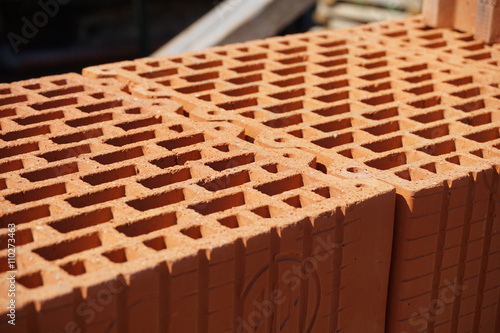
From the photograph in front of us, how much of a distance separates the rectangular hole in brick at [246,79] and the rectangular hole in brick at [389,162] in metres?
1.03

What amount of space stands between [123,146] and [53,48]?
6.38 m

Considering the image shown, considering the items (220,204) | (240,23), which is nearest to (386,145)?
(220,204)

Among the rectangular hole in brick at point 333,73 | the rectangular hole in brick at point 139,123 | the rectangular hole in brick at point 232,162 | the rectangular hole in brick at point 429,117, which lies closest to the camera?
the rectangular hole in brick at point 232,162

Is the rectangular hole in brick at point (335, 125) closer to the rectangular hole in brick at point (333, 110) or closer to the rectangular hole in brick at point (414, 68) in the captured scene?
the rectangular hole in brick at point (333, 110)

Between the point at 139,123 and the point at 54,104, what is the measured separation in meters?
0.43

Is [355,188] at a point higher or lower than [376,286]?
higher

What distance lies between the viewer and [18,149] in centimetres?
243

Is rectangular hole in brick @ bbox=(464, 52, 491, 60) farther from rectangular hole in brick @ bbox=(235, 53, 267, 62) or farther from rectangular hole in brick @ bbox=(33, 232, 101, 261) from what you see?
rectangular hole in brick @ bbox=(33, 232, 101, 261)

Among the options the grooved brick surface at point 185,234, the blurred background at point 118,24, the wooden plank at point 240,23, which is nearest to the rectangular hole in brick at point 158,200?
the grooved brick surface at point 185,234

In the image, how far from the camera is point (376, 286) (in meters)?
2.14

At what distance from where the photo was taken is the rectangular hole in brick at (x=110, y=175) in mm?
2180

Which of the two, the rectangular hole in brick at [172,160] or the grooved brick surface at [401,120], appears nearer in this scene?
the grooved brick surface at [401,120]

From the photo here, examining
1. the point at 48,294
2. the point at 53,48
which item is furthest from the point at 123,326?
the point at 53,48

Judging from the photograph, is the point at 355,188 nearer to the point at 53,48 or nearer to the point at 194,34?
the point at 194,34
